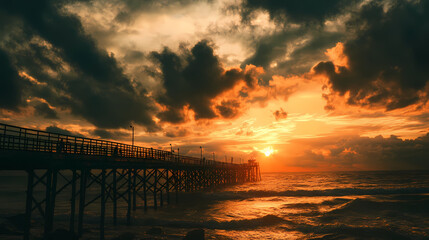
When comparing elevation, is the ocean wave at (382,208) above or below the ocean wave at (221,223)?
below

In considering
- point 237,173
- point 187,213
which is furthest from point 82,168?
point 237,173

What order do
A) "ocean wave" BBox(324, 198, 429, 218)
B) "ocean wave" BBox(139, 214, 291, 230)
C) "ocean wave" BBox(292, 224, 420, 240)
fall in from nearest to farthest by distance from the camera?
"ocean wave" BBox(292, 224, 420, 240) → "ocean wave" BBox(139, 214, 291, 230) → "ocean wave" BBox(324, 198, 429, 218)

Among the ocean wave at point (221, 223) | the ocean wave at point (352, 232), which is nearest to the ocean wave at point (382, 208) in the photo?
the ocean wave at point (352, 232)

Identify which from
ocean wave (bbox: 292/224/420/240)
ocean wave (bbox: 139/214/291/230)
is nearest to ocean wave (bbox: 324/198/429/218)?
ocean wave (bbox: 292/224/420/240)

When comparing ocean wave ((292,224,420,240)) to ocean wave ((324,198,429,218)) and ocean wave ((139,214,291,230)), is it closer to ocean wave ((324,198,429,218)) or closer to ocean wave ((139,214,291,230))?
ocean wave ((139,214,291,230))

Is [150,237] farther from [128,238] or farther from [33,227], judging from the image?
[33,227]

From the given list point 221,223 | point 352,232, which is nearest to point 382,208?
point 352,232

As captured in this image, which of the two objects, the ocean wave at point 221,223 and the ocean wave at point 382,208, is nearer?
the ocean wave at point 221,223

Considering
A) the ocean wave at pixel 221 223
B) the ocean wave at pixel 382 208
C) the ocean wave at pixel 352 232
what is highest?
the ocean wave at pixel 221 223

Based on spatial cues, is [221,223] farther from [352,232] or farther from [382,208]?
[382,208]

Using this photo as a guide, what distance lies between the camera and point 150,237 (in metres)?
15.9

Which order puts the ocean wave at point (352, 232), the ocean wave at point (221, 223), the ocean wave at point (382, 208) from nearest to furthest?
1. the ocean wave at point (352, 232)
2. the ocean wave at point (221, 223)
3. the ocean wave at point (382, 208)

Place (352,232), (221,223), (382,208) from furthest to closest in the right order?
(382,208) → (221,223) → (352,232)

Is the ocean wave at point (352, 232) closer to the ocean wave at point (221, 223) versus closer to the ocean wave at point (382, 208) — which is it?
the ocean wave at point (221, 223)
